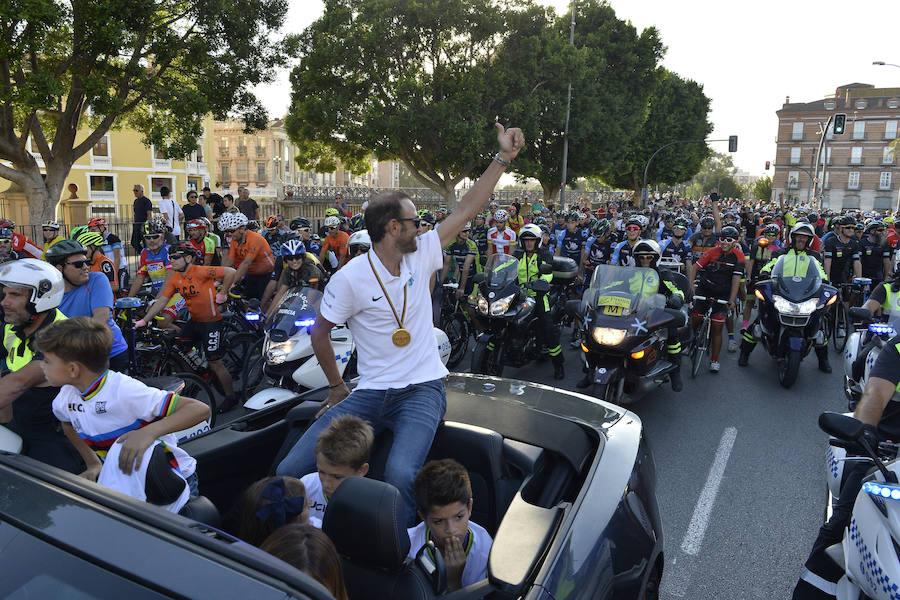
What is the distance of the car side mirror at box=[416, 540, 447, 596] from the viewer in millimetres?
2125

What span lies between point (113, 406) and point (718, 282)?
797cm

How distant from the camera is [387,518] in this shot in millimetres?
1906

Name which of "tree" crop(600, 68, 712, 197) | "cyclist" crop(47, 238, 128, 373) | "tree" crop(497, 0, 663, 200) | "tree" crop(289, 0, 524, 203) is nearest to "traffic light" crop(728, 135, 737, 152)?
"tree" crop(497, 0, 663, 200)

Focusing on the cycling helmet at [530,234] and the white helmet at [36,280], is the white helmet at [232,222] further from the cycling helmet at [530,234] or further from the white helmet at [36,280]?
the white helmet at [36,280]

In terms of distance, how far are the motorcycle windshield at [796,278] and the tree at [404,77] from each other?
19.7 metres

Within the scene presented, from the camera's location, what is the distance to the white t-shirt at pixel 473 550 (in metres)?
2.32

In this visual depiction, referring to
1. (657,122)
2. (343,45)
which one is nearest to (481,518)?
(343,45)

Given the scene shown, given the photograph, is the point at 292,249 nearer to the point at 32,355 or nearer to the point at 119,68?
the point at 32,355

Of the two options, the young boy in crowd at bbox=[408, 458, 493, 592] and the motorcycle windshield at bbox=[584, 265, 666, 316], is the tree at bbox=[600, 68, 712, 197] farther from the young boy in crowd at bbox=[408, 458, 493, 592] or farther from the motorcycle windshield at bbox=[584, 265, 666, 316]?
the young boy in crowd at bbox=[408, 458, 493, 592]

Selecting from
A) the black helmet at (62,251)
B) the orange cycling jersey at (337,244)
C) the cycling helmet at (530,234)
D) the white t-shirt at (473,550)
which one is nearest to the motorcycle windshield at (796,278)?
the cycling helmet at (530,234)

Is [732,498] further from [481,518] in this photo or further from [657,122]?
[657,122]

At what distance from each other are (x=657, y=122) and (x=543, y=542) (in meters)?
55.4

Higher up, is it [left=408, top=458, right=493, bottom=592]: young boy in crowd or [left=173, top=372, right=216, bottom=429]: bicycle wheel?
[left=408, top=458, right=493, bottom=592]: young boy in crowd

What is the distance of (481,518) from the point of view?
3.01 meters
